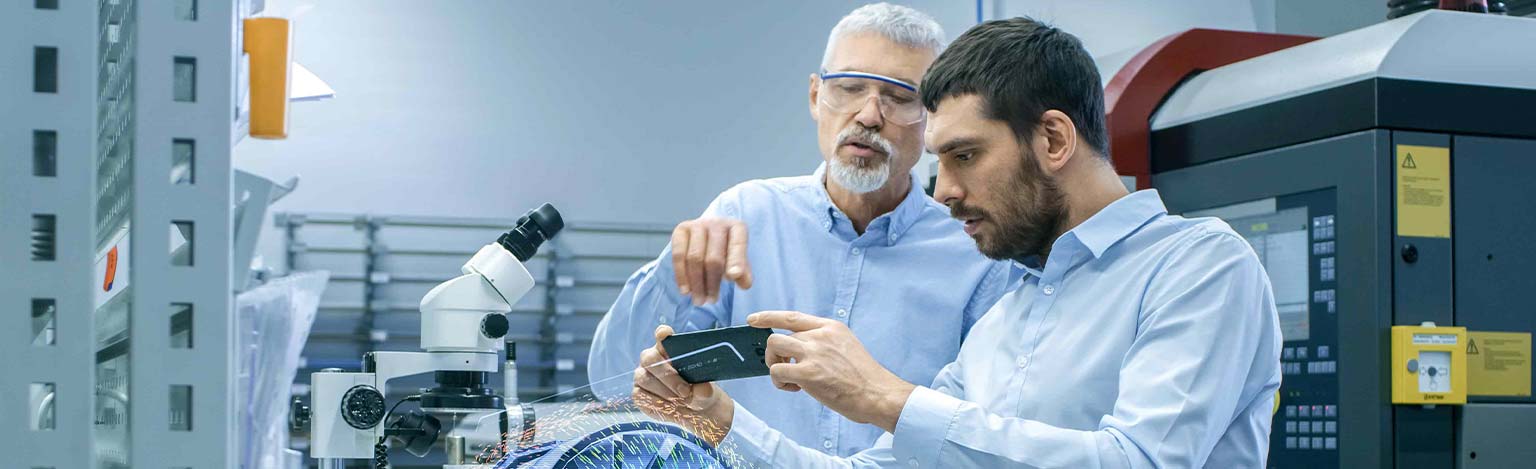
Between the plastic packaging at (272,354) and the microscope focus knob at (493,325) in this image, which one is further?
the plastic packaging at (272,354)

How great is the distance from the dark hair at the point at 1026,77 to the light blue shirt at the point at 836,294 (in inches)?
17.6

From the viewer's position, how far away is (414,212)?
6707 millimetres

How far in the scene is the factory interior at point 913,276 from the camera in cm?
89

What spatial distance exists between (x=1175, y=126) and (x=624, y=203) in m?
4.12

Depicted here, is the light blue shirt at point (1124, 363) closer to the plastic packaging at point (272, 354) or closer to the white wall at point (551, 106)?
the plastic packaging at point (272, 354)

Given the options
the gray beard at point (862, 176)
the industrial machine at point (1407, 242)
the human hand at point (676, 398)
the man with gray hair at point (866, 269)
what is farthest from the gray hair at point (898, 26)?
the industrial machine at point (1407, 242)

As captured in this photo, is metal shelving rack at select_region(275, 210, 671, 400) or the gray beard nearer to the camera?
the gray beard

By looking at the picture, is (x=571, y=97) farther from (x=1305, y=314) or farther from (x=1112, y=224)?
(x=1112, y=224)

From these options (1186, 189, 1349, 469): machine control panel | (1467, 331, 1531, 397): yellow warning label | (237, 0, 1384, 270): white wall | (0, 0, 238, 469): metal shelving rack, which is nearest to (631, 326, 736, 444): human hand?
(0, 0, 238, 469): metal shelving rack

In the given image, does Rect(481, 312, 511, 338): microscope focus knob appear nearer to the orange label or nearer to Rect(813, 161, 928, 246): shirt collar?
the orange label

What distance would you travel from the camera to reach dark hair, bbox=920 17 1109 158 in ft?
5.25

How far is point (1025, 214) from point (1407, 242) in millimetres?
1377

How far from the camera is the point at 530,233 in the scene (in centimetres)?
182

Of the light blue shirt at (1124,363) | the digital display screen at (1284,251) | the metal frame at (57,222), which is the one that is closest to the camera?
the metal frame at (57,222)
